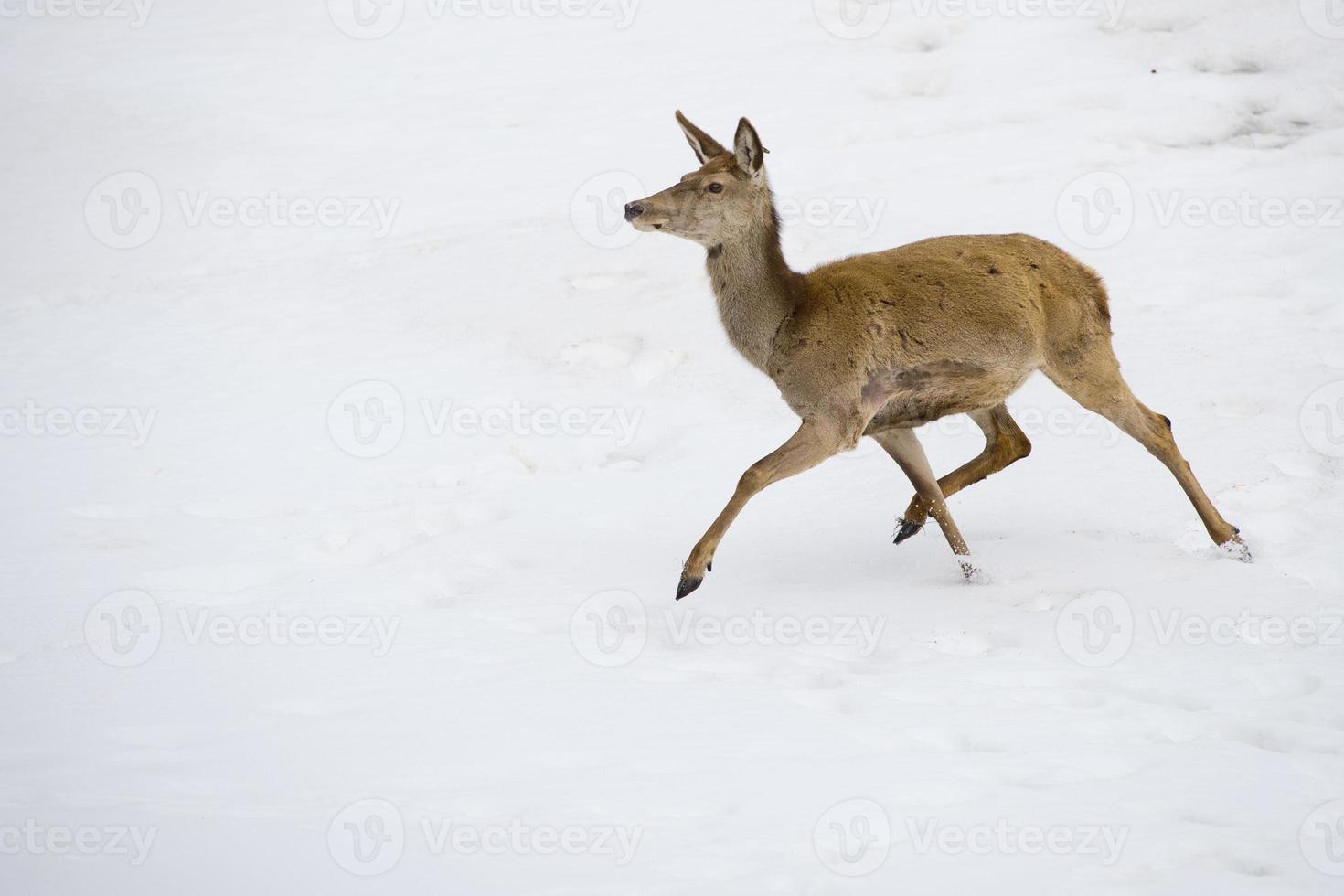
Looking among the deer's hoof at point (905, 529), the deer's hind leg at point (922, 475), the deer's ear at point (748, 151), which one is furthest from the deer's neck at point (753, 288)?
the deer's hoof at point (905, 529)

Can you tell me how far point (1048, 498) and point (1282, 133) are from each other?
588 cm

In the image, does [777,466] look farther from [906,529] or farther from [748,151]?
[748,151]

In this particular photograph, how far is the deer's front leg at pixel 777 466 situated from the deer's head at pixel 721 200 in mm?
1165

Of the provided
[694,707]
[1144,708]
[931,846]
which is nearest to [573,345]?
[694,707]

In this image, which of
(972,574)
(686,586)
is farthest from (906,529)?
(686,586)

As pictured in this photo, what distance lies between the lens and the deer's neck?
6.60 meters

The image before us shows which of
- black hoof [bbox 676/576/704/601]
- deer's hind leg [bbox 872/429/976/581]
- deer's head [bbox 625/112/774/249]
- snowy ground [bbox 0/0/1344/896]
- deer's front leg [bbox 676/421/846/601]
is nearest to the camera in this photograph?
snowy ground [bbox 0/0/1344/896]

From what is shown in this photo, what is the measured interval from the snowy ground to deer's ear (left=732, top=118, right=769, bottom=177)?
2089 millimetres

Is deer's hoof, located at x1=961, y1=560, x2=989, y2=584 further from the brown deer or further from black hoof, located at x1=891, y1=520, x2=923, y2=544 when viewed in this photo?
black hoof, located at x1=891, y1=520, x2=923, y2=544

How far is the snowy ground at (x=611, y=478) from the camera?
3996 mm

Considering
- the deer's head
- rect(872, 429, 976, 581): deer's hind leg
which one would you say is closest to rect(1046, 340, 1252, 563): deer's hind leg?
rect(872, 429, 976, 581): deer's hind leg

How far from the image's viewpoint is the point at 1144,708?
15.8 ft

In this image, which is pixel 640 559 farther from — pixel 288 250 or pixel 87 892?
pixel 288 250

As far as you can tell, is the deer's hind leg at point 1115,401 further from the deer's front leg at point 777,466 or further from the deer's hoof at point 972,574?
the deer's front leg at point 777,466
